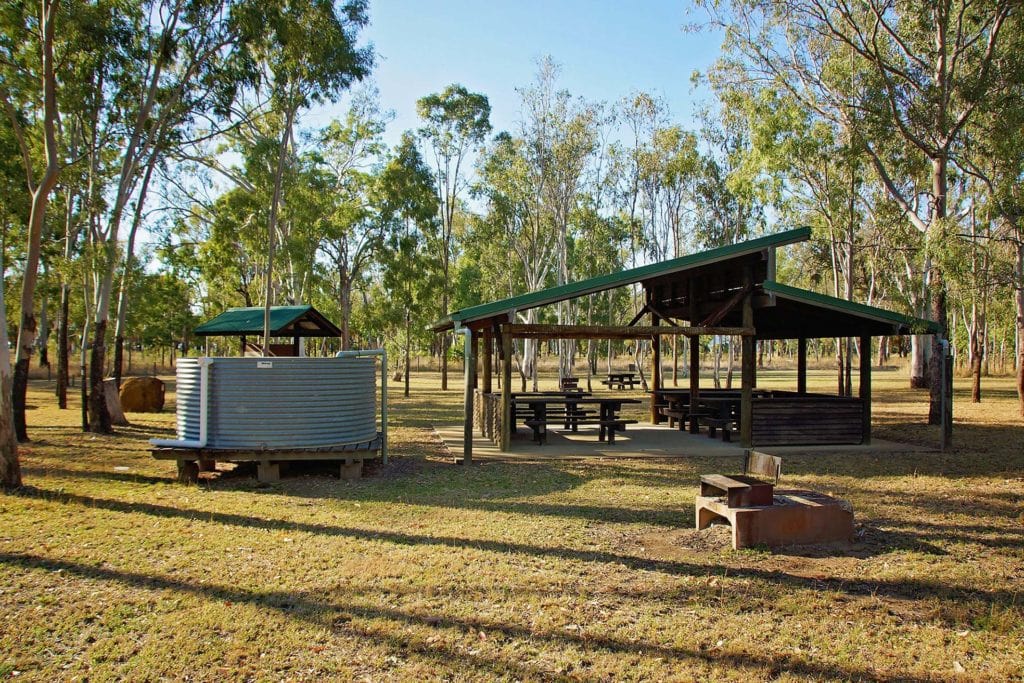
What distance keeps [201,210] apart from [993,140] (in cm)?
2131

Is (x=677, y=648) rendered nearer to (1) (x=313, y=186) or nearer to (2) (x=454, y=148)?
(1) (x=313, y=186)

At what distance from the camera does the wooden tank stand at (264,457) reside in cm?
861

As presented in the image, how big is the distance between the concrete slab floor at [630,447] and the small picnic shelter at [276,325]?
6.39 meters

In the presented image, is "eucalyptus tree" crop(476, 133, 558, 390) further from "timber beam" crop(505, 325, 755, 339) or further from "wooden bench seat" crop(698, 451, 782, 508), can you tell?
"wooden bench seat" crop(698, 451, 782, 508)

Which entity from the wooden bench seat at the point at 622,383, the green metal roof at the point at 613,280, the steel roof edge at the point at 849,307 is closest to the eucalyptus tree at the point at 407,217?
the wooden bench seat at the point at 622,383

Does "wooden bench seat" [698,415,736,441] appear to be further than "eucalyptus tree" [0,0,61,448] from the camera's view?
Yes

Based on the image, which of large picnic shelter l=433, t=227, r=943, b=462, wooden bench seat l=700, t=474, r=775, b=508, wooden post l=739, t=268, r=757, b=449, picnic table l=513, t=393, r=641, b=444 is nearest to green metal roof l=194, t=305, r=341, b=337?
large picnic shelter l=433, t=227, r=943, b=462

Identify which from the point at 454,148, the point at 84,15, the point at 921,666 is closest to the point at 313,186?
the point at 454,148

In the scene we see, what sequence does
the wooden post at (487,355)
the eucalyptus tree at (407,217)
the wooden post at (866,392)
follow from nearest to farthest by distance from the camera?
the wooden post at (866,392) → the wooden post at (487,355) → the eucalyptus tree at (407,217)

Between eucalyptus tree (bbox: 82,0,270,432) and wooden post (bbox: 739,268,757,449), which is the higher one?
eucalyptus tree (bbox: 82,0,270,432)

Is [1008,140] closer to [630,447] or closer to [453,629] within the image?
[630,447]

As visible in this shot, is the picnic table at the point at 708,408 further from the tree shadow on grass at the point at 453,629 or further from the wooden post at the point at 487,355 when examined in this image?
the tree shadow on grass at the point at 453,629

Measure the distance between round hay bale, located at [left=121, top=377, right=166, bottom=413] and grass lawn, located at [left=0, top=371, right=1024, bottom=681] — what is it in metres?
10.5

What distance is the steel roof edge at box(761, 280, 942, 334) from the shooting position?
1185 cm
